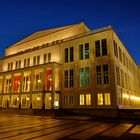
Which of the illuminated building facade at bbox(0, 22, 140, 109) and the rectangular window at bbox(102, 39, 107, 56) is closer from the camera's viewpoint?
the illuminated building facade at bbox(0, 22, 140, 109)

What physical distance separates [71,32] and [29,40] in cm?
1406

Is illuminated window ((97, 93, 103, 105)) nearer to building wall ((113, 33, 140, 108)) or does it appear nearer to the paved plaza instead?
building wall ((113, 33, 140, 108))

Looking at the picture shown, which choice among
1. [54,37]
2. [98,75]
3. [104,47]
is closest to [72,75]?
[98,75]

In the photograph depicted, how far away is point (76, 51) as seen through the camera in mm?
33844

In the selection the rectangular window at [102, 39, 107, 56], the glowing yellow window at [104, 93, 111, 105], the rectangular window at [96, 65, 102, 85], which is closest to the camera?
the glowing yellow window at [104, 93, 111, 105]

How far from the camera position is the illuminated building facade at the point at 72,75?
1140 inches

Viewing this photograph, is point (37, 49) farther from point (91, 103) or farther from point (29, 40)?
point (91, 103)

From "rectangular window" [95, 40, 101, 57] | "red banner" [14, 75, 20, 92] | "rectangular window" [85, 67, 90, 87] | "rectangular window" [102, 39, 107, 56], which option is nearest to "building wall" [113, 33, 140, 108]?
"rectangular window" [102, 39, 107, 56]

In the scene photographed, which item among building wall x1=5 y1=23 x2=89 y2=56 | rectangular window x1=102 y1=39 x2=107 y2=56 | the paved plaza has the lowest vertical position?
the paved plaza

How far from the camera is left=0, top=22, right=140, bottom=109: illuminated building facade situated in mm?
28966

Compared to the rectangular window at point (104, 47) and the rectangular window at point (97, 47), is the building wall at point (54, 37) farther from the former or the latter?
the rectangular window at point (104, 47)

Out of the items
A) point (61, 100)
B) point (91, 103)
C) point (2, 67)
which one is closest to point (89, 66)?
point (91, 103)

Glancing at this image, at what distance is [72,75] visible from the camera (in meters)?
33.4

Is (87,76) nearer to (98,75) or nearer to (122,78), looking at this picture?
(98,75)
